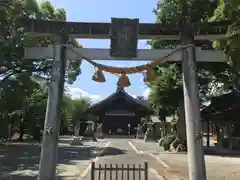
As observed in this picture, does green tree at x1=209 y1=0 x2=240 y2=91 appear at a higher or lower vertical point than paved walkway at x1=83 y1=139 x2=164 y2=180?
higher

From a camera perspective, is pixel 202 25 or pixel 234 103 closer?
pixel 202 25

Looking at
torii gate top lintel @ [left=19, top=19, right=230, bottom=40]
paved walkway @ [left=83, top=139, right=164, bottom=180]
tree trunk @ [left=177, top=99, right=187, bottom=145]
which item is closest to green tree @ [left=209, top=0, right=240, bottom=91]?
torii gate top lintel @ [left=19, top=19, right=230, bottom=40]

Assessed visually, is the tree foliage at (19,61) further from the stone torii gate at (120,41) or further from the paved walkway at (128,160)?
the paved walkway at (128,160)

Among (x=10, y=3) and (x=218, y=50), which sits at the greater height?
(x=10, y=3)

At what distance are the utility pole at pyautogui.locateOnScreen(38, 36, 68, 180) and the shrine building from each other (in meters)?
44.5

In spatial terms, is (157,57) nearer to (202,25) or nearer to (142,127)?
(202,25)

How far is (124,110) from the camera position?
2188 inches

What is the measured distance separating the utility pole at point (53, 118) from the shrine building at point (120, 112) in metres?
44.5

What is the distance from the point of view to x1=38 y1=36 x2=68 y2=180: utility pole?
373 inches

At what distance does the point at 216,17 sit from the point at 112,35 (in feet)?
11.0

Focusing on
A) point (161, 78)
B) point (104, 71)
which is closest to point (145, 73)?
point (104, 71)

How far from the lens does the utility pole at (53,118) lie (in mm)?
9469

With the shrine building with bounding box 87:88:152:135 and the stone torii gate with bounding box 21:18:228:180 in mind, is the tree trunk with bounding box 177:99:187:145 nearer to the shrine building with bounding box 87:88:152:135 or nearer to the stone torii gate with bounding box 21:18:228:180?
the stone torii gate with bounding box 21:18:228:180

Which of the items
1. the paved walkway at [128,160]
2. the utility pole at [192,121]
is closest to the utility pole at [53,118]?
the utility pole at [192,121]
